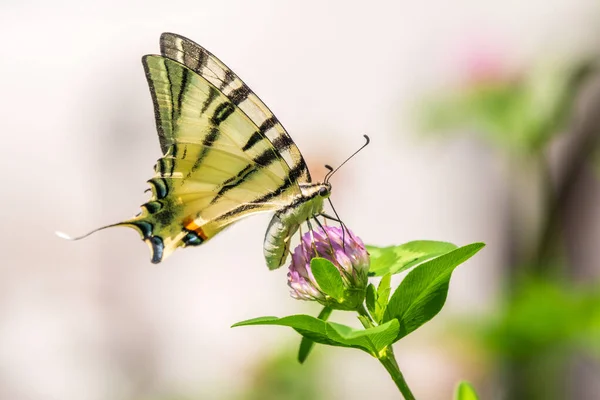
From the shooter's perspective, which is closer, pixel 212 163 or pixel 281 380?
pixel 212 163

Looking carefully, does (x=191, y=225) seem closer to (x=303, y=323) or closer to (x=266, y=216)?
(x=303, y=323)

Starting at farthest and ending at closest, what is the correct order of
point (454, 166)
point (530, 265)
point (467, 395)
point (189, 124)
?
point (454, 166) < point (530, 265) < point (189, 124) < point (467, 395)

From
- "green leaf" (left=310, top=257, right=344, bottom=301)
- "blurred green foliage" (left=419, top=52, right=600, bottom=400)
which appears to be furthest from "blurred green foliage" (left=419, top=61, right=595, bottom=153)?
"green leaf" (left=310, top=257, right=344, bottom=301)

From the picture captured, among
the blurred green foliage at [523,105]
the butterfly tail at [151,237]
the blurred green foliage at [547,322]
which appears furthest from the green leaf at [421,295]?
the blurred green foliage at [523,105]

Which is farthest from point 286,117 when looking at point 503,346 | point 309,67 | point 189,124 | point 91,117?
point 189,124

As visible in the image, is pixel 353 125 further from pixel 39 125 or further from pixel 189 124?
pixel 189 124

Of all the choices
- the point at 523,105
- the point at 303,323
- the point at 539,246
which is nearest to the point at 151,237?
the point at 303,323

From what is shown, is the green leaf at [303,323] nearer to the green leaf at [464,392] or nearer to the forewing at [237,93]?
the green leaf at [464,392]
